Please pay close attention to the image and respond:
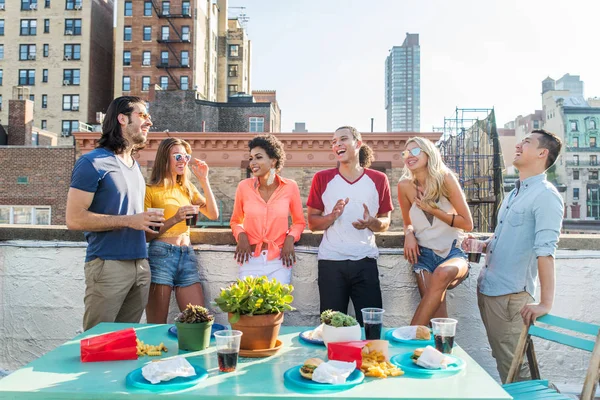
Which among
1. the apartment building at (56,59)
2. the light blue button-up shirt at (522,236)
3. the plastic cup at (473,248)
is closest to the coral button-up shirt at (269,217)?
the plastic cup at (473,248)

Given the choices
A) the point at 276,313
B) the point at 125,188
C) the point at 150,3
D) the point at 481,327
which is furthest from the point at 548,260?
the point at 150,3

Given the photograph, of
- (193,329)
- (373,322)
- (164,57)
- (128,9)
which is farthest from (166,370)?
(128,9)

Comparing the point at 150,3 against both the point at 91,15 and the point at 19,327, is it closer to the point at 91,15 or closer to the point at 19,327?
the point at 91,15

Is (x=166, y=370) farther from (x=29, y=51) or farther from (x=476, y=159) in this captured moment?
(x=29, y=51)

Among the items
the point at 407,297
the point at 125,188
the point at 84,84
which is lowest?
the point at 407,297

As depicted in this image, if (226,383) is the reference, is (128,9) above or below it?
above

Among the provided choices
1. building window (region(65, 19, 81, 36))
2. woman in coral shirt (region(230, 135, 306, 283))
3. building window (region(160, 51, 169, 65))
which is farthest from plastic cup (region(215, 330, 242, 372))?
building window (region(65, 19, 81, 36))

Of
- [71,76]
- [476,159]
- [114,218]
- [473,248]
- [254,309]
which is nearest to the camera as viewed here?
[254,309]

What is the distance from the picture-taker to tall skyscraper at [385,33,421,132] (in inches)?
7269

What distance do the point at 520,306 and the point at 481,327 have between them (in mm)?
899

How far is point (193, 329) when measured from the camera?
2398 mm

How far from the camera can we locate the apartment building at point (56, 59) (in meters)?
53.3

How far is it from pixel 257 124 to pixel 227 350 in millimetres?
38077

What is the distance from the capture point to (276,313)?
2.38m
